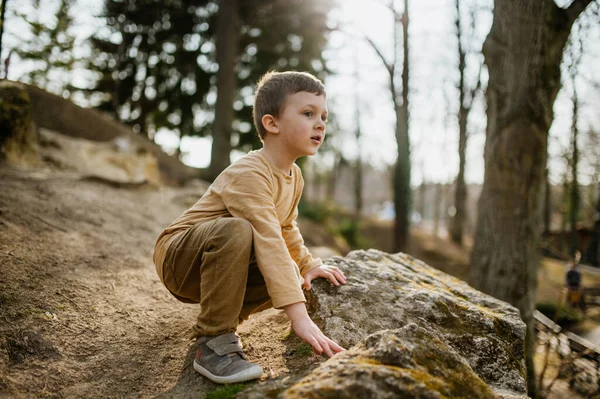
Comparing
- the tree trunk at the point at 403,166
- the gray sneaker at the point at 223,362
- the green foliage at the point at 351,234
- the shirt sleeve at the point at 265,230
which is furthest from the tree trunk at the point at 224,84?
the gray sneaker at the point at 223,362

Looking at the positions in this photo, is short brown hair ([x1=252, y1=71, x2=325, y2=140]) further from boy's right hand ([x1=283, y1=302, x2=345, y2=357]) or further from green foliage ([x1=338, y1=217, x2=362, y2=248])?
green foliage ([x1=338, y1=217, x2=362, y2=248])

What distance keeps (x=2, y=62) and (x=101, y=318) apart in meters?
6.38

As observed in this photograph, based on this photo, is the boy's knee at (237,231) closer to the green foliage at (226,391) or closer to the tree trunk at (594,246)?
the green foliage at (226,391)

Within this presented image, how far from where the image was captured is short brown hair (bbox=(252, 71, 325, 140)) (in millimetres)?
2453

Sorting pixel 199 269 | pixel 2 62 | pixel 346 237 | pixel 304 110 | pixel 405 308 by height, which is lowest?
pixel 346 237

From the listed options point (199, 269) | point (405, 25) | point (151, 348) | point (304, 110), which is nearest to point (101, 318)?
point (151, 348)

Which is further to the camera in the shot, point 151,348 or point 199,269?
point 151,348

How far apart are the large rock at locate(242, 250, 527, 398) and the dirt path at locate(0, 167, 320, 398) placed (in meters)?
0.39

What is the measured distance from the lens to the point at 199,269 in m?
2.25

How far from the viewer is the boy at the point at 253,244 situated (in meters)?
2.02

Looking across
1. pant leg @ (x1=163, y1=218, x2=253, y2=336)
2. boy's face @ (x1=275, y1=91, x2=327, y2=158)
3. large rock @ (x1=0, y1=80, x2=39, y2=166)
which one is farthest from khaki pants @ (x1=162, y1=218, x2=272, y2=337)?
large rock @ (x1=0, y1=80, x2=39, y2=166)

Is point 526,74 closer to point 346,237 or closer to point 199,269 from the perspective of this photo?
point 199,269

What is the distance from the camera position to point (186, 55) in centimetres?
1338

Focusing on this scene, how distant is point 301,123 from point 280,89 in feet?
0.86
